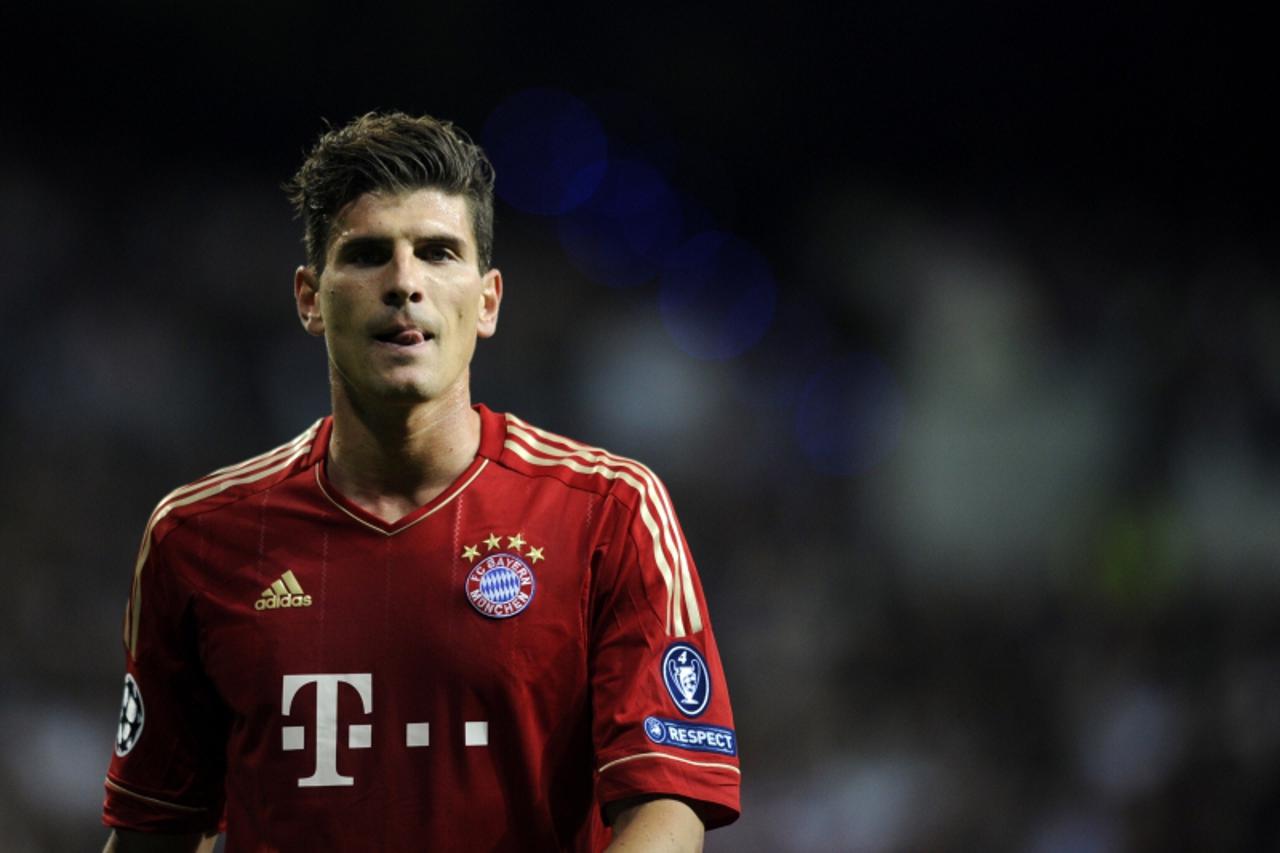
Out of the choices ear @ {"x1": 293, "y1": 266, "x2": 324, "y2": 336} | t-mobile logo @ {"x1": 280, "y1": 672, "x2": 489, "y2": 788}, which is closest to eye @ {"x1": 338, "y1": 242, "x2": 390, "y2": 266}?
ear @ {"x1": 293, "y1": 266, "x2": 324, "y2": 336}

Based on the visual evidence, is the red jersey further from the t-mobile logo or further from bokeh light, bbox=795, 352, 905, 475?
bokeh light, bbox=795, 352, 905, 475

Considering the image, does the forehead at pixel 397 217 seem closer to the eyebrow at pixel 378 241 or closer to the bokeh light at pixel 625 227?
the eyebrow at pixel 378 241

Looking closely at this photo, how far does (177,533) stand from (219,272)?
3488mm

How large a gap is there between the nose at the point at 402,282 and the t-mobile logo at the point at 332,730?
60 centimetres

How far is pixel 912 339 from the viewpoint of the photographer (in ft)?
19.2

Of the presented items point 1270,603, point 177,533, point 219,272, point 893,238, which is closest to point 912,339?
point 893,238

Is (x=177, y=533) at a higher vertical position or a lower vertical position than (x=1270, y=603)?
higher

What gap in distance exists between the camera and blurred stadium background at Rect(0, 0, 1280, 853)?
5.22 meters

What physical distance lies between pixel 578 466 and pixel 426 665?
1.40ft

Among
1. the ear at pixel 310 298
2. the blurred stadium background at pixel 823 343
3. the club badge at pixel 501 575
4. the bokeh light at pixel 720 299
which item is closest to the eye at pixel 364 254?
the ear at pixel 310 298

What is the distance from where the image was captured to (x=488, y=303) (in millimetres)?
2365

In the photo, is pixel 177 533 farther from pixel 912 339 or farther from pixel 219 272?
pixel 912 339

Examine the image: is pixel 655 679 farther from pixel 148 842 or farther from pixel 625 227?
pixel 625 227

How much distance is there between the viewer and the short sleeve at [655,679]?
196cm
